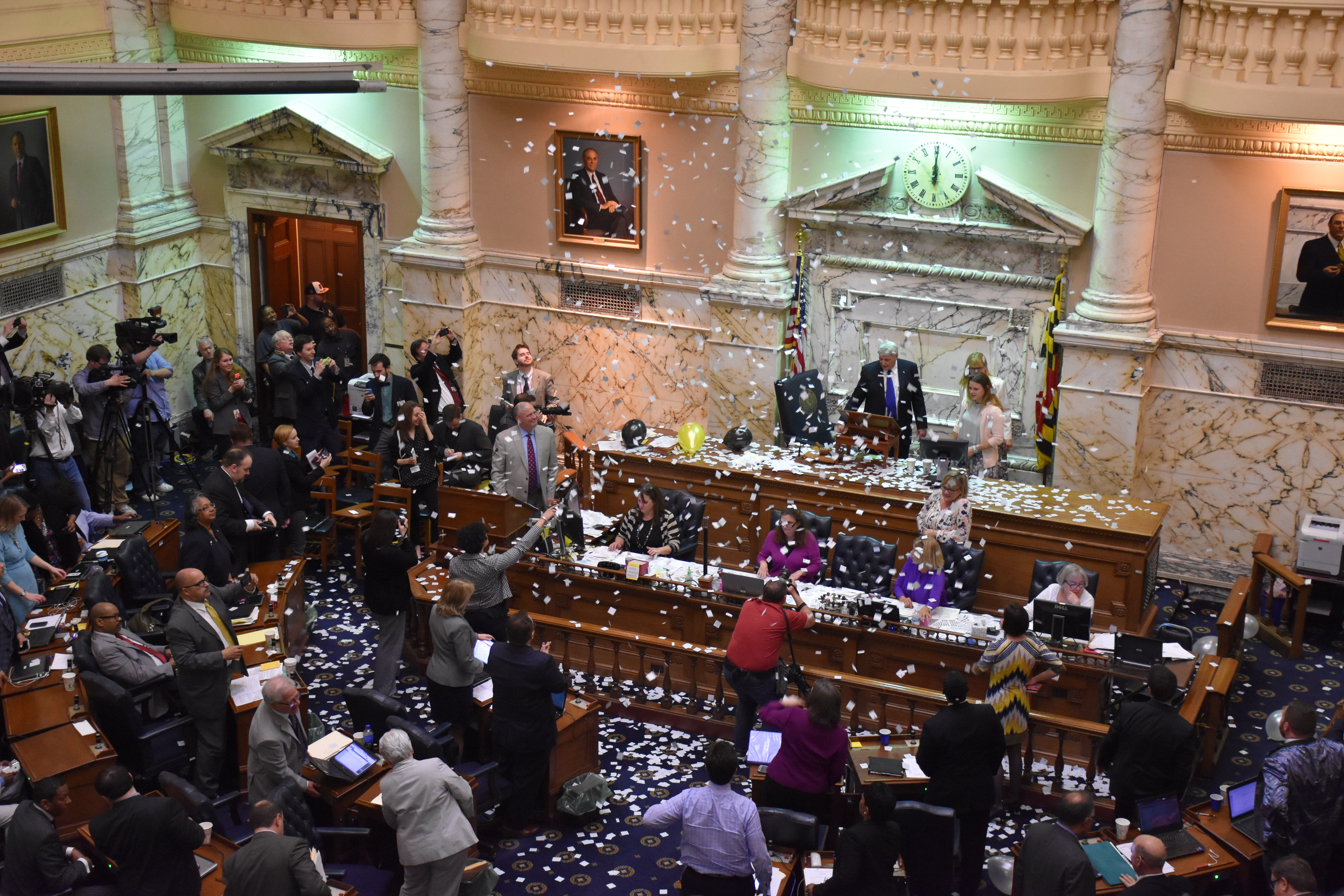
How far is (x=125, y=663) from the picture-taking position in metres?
8.38

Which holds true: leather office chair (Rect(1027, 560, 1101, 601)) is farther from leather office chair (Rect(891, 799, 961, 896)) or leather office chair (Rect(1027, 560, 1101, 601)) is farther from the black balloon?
the black balloon

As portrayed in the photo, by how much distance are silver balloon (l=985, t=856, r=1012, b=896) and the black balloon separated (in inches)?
211

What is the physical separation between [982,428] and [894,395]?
918mm

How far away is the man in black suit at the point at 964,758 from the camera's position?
7363 mm

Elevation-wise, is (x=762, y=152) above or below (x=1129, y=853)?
above

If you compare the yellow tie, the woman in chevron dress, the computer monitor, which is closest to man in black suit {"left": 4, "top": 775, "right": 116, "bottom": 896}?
the yellow tie

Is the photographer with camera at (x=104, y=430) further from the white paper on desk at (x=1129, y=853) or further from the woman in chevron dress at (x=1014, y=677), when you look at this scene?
the white paper on desk at (x=1129, y=853)

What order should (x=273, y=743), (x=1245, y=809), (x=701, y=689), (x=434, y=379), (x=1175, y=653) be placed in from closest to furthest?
(x=273, y=743), (x=1245, y=809), (x=1175, y=653), (x=701, y=689), (x=434, y=379)

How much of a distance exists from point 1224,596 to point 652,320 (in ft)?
19.4

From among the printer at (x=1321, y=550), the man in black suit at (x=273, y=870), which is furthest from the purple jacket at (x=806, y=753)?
the printer at (x=1321, y=550)

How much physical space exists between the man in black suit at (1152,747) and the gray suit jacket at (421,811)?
363 centimetres

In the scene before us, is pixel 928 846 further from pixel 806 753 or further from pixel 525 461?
pixel 525 461

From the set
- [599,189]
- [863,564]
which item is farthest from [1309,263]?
[599,189]

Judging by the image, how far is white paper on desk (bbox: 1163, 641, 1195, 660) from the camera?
9227mm
